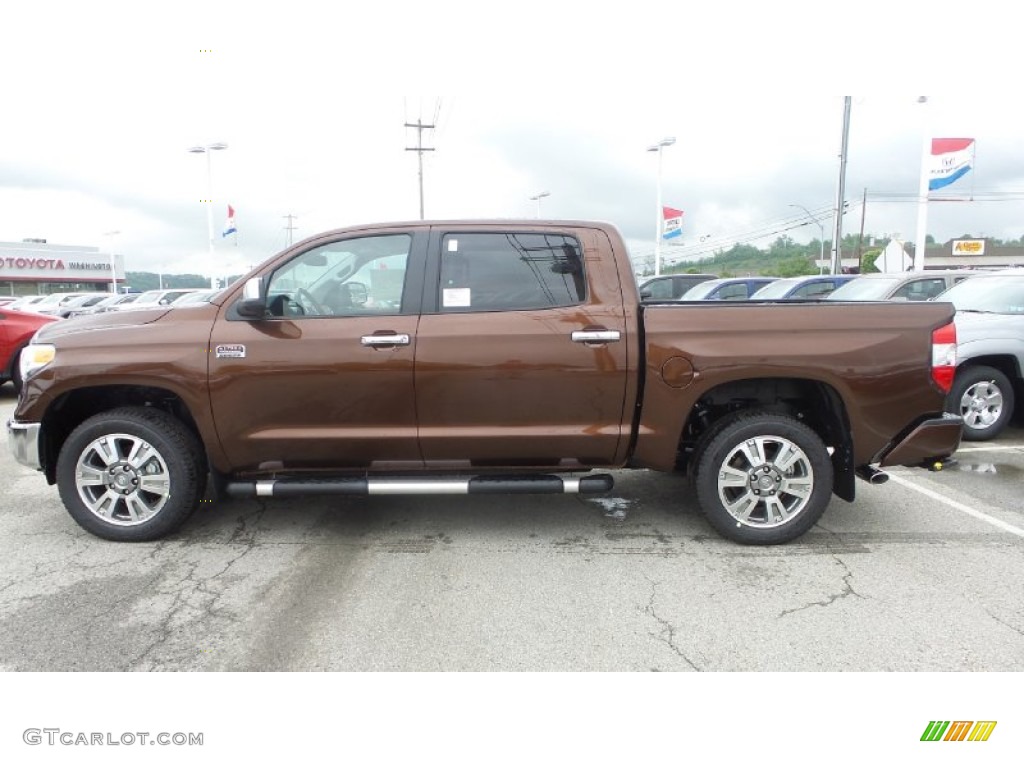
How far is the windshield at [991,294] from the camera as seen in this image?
6689 millimetres

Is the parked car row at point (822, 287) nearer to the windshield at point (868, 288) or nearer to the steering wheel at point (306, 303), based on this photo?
the windshield at point (868, 288)

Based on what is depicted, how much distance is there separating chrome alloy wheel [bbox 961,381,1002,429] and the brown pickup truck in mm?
3321

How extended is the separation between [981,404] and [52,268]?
68372 millimetres

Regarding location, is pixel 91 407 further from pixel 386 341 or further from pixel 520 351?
pixel 520 351

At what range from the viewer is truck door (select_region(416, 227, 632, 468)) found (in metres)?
3.76

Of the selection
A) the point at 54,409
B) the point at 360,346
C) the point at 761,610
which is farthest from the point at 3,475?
the point at 761,610

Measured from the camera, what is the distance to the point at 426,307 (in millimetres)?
3842

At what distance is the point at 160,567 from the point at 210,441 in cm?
75

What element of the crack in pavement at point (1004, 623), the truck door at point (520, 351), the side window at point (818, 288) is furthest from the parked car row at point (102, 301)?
the crack in pavement at point (1004, 623)

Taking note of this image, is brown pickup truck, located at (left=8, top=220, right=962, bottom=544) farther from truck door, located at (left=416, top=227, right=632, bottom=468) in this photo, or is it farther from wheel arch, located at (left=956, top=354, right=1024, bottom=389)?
wheel arch, located at (left=956, top=354, right=1024, bottom=389)

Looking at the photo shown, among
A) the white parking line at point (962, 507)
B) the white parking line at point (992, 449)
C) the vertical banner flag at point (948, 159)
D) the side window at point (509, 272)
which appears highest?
the vertical banner flag at point (948, 159)

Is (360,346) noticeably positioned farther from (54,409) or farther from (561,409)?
(54,409)

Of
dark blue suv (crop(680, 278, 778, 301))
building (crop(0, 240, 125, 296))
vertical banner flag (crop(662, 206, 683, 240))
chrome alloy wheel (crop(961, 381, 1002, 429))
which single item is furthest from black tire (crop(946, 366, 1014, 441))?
building (crop(0, 240, 125, 296))

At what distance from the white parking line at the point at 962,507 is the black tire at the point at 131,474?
518 cm
